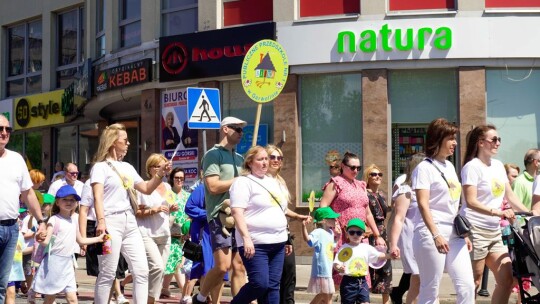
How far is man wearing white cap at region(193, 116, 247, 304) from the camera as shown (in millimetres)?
9938

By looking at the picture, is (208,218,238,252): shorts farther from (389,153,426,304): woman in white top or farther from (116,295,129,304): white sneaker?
(116,295,129,304): white sneaker

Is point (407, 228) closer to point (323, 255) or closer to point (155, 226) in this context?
point (323, 255)

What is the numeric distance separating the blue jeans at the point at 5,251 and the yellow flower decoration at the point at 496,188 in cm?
417

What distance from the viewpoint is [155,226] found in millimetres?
12055

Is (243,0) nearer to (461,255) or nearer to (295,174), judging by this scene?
(295,174)

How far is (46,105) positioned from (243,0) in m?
11.4

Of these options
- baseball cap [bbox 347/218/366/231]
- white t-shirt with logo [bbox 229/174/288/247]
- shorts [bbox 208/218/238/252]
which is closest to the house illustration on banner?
baseball cap [bbox 347/218/366/231]

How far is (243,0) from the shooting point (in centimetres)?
1994

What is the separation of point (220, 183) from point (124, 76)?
12878mm

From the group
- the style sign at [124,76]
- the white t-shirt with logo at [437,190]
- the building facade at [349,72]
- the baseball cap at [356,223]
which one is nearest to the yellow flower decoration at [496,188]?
the white t-shirt with logo at [437,190]

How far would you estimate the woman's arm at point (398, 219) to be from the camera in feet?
31.0

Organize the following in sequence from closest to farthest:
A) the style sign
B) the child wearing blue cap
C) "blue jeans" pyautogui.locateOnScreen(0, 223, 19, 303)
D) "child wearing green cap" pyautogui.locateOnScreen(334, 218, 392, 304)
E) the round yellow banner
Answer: "blue jeans" pyautogui.locateOnScreen(0, 223, 19, 303) → "child wearing green cap" pyautogui.locateOnScreen(334, 218, 392, 304) → the child wearing blue cap → the round yellow banner → the style sign

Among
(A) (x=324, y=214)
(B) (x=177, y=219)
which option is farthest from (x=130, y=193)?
(B) (x=177, y=219)

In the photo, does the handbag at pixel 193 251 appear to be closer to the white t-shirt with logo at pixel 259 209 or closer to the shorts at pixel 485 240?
the white t-shirt with logo at pixel 259 209
